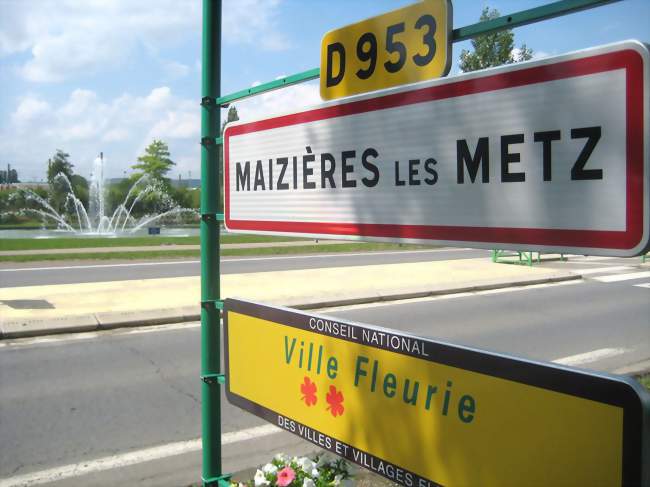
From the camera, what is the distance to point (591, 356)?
802 cm

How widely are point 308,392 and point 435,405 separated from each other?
1.84ft

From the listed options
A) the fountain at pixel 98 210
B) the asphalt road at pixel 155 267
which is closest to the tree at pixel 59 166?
the fountain at pixel 98 210

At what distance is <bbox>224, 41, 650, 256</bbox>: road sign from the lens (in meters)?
1.28

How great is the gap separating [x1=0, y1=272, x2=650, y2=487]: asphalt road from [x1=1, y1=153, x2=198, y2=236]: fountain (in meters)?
26.6

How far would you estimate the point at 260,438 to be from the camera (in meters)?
5.25

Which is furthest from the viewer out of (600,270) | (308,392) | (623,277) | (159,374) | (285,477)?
(600,270)

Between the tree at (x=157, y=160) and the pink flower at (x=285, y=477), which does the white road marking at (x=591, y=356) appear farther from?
the tree at (x=157, y=160)

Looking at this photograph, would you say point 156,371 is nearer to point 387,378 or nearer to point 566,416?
point 387,378

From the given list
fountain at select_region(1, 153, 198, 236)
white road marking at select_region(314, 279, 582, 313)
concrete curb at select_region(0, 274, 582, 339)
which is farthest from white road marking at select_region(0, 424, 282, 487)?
fountain at select_region(1, 153, 198, 236)

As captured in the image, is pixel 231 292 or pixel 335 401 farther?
pixel 231 292

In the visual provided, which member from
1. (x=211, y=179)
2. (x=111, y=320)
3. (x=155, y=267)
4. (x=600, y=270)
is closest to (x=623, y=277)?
(x=600, y=270)

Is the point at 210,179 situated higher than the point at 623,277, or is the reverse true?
the point at 210,179

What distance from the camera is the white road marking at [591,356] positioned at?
7.78 metres

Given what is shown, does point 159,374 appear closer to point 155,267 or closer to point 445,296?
point 445,296
